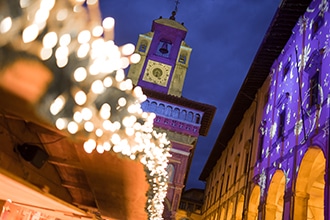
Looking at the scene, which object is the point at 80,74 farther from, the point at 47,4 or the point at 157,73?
the point at 157,73

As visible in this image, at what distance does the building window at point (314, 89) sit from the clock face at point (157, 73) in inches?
885

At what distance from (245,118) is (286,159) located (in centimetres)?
1100

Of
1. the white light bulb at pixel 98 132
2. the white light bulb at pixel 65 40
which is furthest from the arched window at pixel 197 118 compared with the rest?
the white light bulb at pixel 65 40

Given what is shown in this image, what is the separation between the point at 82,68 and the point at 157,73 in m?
31.6

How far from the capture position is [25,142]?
5250 mm

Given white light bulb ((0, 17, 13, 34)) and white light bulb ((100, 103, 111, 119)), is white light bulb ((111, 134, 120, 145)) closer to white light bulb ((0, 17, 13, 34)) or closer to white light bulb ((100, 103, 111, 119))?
white light bulb ((100, 103, 111, 119))

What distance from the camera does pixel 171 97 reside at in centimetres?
3025

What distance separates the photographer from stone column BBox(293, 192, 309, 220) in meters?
10.6

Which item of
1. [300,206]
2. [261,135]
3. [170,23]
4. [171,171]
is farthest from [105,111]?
[170,23]

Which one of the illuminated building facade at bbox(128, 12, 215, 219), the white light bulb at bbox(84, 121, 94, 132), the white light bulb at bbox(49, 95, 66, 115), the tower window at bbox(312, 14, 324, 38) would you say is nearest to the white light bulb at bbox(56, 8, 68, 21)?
the white light bulb at bbox(49, 95, 66, 115)

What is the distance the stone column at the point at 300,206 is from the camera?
10.6 metres

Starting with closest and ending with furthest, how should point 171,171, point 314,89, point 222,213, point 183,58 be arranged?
point 314,89 → point 222,213 → point 171,171 → point 183,58

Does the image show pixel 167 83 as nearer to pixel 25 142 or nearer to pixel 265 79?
pixel 265 79

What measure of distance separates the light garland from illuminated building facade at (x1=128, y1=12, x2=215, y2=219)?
23.9 metres
